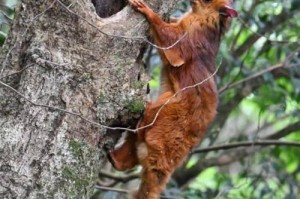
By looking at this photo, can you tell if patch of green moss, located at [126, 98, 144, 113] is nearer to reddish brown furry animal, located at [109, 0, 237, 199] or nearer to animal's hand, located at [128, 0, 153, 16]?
reddish brown furry animal, located at [109, 0, 237, 199]

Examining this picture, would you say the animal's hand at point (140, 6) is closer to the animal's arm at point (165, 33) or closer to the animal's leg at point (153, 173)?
the animal's arm at point (165, 33)

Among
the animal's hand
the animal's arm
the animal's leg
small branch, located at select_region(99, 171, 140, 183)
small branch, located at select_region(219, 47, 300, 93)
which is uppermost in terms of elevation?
the animal's hand

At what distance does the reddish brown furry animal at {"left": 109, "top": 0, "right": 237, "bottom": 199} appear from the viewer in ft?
14.5

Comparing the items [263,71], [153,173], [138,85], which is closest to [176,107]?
[153,173]

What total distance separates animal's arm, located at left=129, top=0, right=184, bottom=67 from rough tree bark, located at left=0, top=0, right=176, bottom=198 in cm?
20

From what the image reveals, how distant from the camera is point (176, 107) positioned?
4.54m

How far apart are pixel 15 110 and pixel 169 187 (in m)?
2.88

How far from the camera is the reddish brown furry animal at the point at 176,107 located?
4.42 meters

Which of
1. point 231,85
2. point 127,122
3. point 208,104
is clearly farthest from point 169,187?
point 127,122

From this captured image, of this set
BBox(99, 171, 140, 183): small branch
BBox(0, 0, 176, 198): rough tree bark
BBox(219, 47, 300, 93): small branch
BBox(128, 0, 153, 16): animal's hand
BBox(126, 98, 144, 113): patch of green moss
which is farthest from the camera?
BBox(219, 47, 300, 93): small branch

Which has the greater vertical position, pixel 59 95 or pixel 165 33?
pixel 59 95

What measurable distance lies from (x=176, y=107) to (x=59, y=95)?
1.08 metres

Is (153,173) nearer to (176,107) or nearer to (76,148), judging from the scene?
(176,107)

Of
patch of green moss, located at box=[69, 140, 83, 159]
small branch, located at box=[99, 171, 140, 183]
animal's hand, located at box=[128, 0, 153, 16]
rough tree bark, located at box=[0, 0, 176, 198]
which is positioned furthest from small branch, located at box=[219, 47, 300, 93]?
patch of green moss, located at box=[69, 140, 83, 159]
